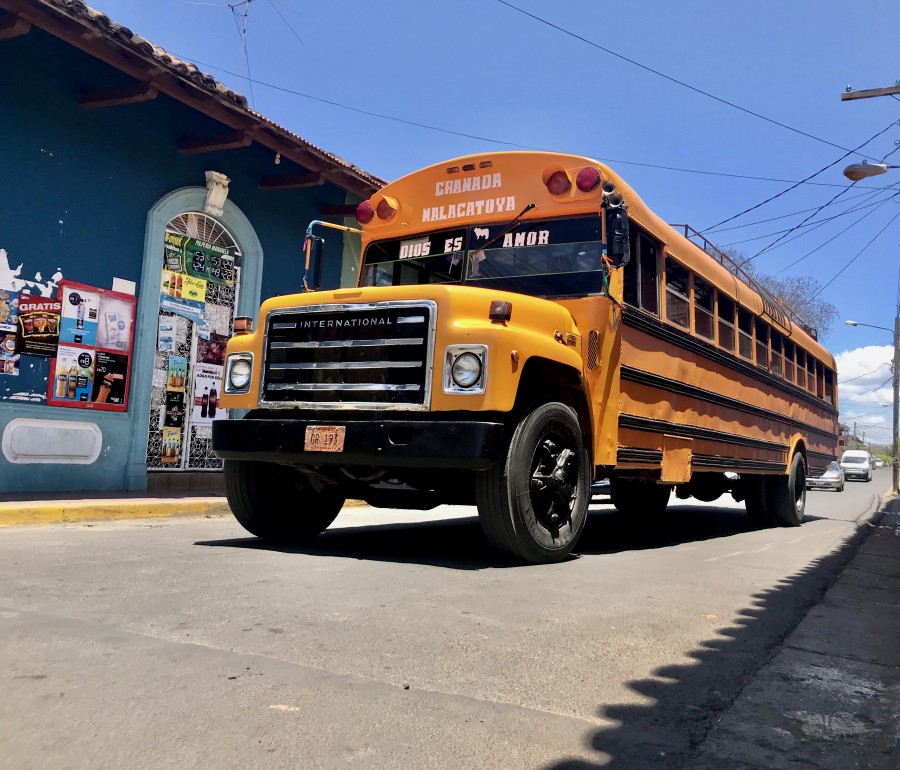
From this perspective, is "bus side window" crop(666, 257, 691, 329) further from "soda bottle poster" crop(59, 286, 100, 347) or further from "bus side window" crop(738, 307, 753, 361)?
"soda bottle poster" crop(59, 286, 100, 347)

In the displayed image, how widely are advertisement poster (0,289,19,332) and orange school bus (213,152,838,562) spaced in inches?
157

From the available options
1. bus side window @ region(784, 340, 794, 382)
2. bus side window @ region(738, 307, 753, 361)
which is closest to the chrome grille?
bus side window @ region(738, 307, 753, 361)

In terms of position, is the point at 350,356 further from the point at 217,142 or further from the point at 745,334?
the point at 217,142

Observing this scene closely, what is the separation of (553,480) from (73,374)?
20.7 ft

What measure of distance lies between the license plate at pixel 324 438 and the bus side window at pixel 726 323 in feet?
15.9

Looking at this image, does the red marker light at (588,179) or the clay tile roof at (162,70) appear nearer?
the red marker light at (588,179)

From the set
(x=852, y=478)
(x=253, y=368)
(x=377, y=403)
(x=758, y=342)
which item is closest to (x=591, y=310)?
(x=377, y=403)

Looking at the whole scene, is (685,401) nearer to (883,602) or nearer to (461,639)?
(883,602)

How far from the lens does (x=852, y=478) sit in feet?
139

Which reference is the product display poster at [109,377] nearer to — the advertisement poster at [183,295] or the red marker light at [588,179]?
the advertisement poster at [183,295]

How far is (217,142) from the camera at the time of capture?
399 inches

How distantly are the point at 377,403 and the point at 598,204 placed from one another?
2263 mm

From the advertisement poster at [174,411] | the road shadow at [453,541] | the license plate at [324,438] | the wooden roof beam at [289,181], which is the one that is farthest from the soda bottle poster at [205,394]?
the license plate at [324,438]

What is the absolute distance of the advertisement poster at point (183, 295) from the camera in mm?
10289
